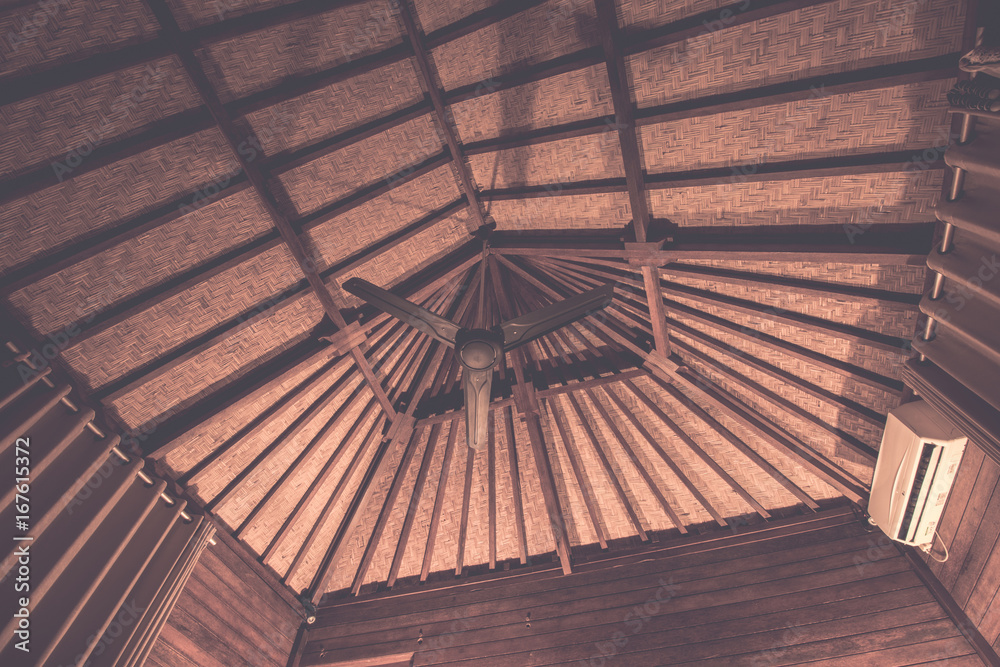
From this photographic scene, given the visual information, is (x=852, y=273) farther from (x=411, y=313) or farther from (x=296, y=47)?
(x=296, y=47)

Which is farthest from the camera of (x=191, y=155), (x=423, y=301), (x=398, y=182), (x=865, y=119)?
(x=423, y=301)

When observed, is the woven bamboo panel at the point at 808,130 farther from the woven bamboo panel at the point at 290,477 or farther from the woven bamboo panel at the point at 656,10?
the woven bamboo panel at the point at 290,477

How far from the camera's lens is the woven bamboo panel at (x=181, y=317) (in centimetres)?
424

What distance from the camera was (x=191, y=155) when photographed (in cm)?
406

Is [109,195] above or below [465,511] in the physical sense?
above

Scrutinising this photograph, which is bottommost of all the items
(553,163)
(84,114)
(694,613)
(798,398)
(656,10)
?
(694,613)

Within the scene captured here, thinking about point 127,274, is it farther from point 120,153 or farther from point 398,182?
point 398,182

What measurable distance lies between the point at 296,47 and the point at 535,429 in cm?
457

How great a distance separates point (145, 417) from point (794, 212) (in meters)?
6.12

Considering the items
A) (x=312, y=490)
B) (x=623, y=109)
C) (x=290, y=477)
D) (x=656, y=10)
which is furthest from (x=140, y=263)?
(x=656, y=10)

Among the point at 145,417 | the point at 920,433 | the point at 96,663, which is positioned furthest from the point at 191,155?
the point at 920,433

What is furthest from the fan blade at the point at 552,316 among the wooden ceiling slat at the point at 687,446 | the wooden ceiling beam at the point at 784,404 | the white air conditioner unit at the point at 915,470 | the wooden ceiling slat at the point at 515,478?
the white air conditioner unit at the point at 915,470

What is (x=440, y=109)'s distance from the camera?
4.90 m

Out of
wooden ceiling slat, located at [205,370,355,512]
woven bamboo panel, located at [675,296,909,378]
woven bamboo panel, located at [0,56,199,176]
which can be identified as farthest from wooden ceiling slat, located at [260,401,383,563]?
woven bamboo panel, located at [675,296,909,378]
